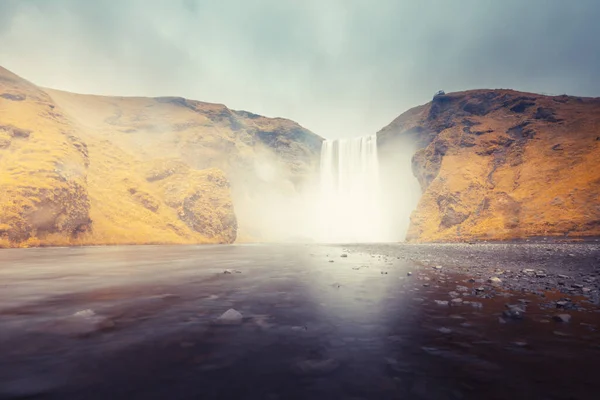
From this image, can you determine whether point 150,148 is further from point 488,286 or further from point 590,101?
point 590,101

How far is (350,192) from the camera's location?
273 feet

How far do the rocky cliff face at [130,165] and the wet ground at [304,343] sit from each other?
38.3 metres

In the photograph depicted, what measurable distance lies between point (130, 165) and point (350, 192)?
56.3 meters

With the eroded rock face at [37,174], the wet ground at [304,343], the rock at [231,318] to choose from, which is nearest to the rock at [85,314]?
the wet ground at [304,343]

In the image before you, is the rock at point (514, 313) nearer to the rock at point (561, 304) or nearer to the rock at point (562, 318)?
the rock at point (562, 318)

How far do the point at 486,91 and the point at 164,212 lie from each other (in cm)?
7601

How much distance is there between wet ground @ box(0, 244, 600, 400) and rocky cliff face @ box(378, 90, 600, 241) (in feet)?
115

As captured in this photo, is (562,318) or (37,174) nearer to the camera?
(562,318)

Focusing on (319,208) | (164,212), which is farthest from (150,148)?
(319,208)

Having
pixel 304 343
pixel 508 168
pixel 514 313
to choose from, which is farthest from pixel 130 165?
pixel 508 168

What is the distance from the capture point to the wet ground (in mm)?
3398

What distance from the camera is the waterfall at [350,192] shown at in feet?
A: 262

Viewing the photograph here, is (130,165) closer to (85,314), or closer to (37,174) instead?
(37,174)

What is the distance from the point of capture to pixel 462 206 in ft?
154
